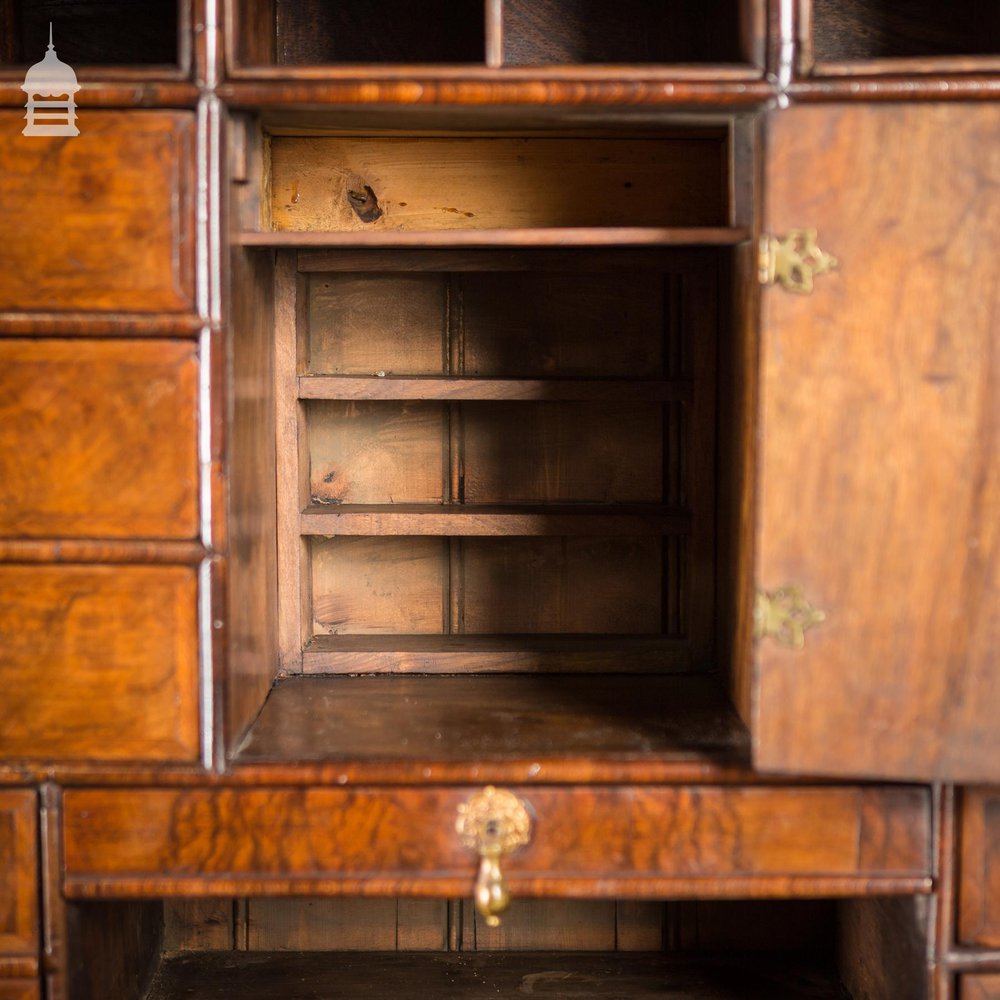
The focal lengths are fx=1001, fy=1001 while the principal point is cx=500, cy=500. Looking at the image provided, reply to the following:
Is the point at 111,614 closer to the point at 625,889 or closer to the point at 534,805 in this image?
the point at 534,805

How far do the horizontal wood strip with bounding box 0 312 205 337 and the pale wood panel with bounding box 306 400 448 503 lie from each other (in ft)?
1.85

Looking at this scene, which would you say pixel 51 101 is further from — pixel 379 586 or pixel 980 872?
pixel 980 872

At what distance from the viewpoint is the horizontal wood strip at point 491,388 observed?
1.74 m

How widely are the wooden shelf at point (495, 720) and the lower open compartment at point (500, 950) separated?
48 centimetres

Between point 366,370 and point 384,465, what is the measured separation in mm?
179

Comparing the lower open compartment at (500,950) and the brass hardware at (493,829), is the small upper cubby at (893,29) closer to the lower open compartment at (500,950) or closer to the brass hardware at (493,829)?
the brass hardware at (493,829)

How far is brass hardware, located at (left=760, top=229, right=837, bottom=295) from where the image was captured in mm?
1221

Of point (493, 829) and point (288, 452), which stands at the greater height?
point (288, 452)

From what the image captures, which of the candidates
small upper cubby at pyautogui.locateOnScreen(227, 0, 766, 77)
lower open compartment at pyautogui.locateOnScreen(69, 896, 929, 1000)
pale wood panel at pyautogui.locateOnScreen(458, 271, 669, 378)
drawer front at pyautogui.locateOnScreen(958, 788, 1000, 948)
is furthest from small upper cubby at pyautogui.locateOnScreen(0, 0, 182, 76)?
drawer front at pyautogui.locateOnScreen(958, 788, 1000, 948)

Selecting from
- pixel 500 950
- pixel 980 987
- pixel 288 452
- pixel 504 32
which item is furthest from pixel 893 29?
pixel 500 950

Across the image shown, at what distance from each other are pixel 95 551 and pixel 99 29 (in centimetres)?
97

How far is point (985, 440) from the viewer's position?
1.21 m

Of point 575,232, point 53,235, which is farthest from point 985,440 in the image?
point 53,235

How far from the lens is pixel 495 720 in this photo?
1525mm
